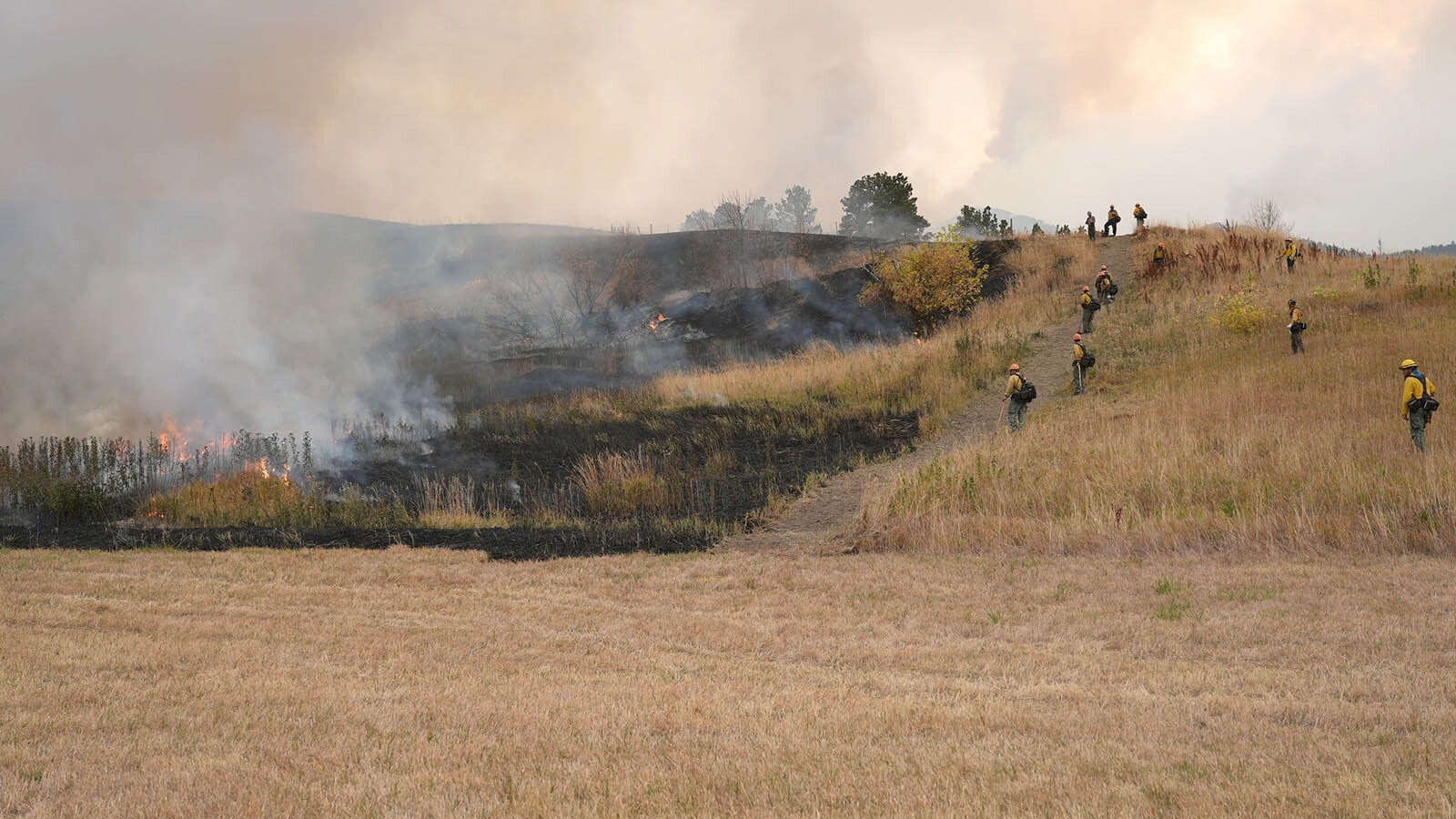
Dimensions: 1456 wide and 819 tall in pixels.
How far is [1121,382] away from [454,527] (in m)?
16.6

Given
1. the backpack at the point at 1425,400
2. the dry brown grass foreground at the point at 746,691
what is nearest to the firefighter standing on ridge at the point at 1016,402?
the backpack at the point at 1425,400

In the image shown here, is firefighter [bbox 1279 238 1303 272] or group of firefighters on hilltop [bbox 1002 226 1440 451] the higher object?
firefighter [bbox 1279 238 1303 272]

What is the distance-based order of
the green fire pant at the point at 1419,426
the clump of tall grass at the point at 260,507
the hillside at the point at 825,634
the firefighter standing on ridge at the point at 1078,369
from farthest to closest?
1. the firefighter standing on ridge at the point at 1078,369
2. the clump of tall grass at the point at 260,507
3. the green fire pant at the point at 1419,426
4. the hillside at the point at 825,634

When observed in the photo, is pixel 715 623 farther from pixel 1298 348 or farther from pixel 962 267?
pixel 962 267

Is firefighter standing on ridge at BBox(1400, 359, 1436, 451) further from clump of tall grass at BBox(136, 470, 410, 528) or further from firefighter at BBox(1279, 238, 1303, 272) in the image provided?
firefighter at BBox(1279, 238, 1303, 272)

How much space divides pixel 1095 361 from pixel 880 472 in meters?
8.40

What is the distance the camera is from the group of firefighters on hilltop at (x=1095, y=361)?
1518cm

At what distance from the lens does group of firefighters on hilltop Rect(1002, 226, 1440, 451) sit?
49.8ft

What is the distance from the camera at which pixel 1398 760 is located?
18.3 ft

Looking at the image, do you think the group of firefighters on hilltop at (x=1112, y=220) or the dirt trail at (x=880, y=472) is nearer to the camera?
the dirt trail at (x=880, y=472)

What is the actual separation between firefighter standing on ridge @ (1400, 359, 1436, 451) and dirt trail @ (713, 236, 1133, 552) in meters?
7.43

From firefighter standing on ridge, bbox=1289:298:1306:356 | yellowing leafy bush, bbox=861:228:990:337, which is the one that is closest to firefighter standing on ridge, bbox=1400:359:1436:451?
firefighter standing on ridge, bbox=1289:298:1306:356

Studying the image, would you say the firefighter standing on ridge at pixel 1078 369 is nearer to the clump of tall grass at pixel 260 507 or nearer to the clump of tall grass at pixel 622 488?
the clump of tall grass at pixel 622 488

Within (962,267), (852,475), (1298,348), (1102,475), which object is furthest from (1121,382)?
(962,267)
